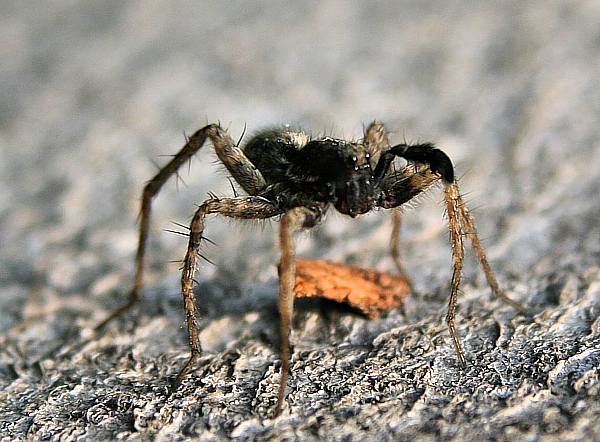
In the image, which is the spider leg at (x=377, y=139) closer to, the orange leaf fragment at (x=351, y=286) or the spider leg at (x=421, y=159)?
the spider leg at (x=421, y=159)

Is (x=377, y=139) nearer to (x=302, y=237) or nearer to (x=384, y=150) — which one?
(x=384, y=150)

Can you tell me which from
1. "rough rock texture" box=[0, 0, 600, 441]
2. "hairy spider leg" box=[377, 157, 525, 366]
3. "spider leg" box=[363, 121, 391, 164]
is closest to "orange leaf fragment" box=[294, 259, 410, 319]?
"rough rock texture" box=[0, 0, 600, 441]

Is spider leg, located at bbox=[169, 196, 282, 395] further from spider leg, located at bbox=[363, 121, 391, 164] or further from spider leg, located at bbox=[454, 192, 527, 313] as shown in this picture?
spider leg, located at bbox=[454, 192, 527, 313]

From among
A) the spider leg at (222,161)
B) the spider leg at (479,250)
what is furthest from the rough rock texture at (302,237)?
the spider leg at (222,161)

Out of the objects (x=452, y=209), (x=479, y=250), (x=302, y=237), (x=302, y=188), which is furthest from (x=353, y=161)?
(x=302, y=237)

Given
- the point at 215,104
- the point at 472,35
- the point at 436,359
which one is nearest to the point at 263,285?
the point at 436,359

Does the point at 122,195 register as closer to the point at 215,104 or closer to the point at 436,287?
the point at 215,104
